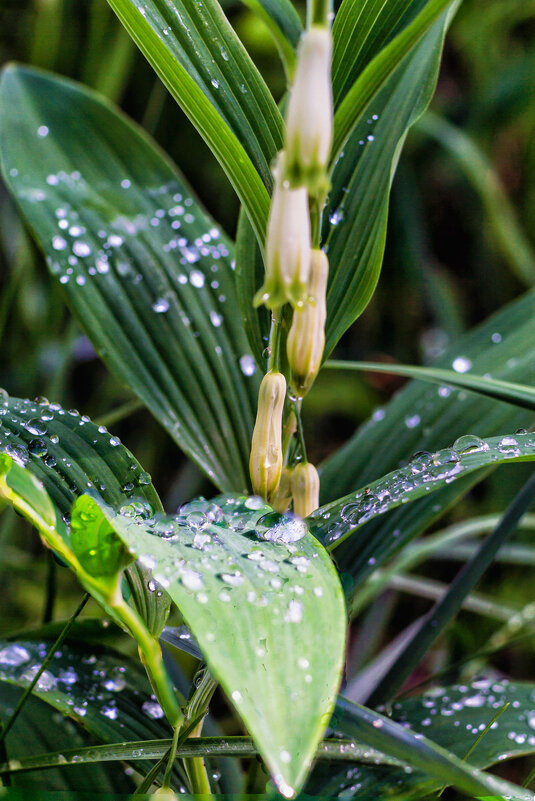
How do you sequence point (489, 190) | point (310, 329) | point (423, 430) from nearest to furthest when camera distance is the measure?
1. point (310, 329)
2. point (423, 430)
3. point (489, 190)

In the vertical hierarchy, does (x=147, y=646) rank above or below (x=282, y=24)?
below

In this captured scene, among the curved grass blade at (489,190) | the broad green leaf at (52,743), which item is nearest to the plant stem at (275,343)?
the broad green leaf at (52,743)

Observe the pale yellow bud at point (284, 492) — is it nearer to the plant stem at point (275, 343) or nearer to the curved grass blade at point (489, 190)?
the plant stem at point (275, 343)

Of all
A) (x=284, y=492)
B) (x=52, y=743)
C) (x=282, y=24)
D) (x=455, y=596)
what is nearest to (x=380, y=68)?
(x=282, y=24)

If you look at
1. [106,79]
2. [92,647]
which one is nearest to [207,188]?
[106,79]

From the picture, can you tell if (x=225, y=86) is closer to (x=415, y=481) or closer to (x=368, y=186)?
(x=368, y=186)

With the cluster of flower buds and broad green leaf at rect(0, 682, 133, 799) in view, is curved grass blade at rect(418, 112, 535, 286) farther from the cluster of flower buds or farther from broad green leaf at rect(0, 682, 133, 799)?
broad green leaf at rect(0, 682, 133, 799)
